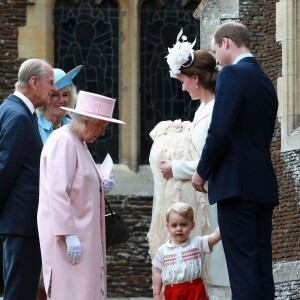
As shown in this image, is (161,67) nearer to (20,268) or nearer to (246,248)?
(20,268)

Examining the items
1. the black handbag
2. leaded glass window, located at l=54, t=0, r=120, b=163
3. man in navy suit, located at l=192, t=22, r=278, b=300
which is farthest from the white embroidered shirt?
leaded glass window, located at l=54, t=0, r=120, b=163

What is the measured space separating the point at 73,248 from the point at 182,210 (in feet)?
4.26

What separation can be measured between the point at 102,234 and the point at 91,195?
0.32 meters

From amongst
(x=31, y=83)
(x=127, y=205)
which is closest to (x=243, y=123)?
(x=31, y=83)

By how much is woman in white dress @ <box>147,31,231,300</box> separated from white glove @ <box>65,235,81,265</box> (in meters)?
1.28

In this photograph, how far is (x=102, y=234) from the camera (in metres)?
9.05

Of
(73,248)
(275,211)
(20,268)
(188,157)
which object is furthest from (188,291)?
(275,211)

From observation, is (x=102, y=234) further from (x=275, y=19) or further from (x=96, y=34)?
(x=96, y=34)

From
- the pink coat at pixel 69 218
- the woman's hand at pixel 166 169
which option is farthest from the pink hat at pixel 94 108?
the woman's hand at pixel 166 169

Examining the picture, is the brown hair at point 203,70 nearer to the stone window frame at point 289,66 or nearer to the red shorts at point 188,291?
the red shorts at point 188,291

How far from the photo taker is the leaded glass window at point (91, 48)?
63.5 feet

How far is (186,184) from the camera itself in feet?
33.0

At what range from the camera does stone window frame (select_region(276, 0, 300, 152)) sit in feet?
50.1

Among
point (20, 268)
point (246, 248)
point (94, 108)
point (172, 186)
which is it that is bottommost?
point (20, 268)
